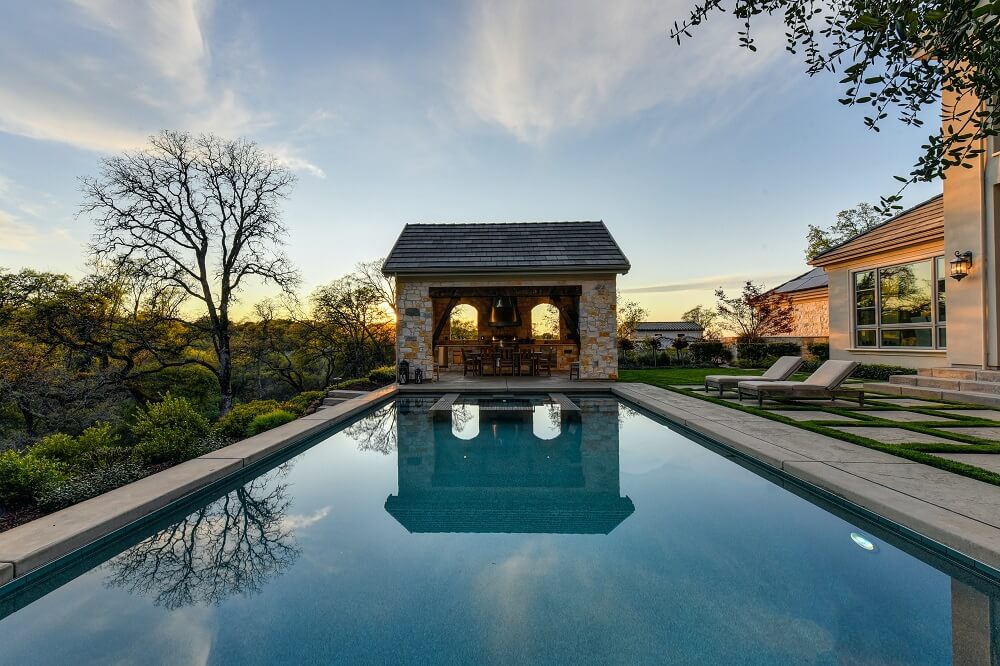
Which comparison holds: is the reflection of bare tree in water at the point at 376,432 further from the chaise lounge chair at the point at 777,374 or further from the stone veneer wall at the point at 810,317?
the stone veneer wall at the point at 810,317

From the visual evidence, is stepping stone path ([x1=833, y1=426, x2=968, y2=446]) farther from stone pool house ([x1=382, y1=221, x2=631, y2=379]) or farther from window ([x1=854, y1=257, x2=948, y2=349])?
stone pool house ([x1=382, y1=221, x2=631, y2=379])

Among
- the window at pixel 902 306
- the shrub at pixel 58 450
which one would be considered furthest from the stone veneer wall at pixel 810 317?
the shrub at pixel 58 450

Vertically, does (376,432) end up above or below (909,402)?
below

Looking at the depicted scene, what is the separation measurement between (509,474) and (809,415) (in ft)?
17.9

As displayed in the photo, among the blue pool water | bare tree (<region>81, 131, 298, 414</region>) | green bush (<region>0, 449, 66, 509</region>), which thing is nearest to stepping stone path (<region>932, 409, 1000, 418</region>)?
the blue pool water

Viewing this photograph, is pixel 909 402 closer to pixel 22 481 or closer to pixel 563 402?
pixel 563 402

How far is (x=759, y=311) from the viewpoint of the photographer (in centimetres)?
1861

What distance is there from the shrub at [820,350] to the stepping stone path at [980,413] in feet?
27.7

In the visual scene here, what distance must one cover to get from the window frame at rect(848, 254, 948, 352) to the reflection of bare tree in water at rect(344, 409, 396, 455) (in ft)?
37.7

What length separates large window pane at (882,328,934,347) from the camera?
33.8 feet

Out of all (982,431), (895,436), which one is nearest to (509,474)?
(895,436)

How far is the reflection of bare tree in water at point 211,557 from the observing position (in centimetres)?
251

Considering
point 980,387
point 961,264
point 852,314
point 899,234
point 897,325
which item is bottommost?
point 980,387

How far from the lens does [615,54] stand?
10.4m
